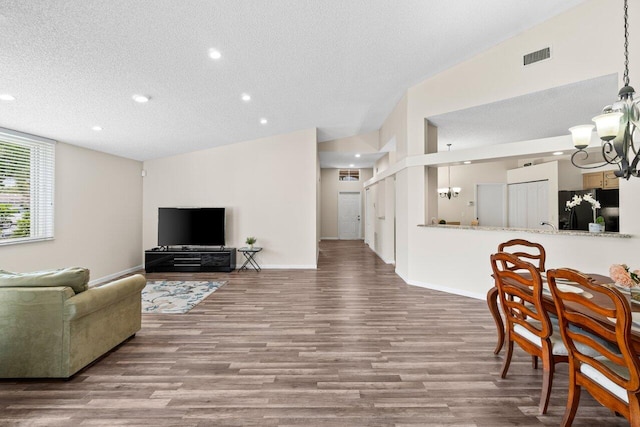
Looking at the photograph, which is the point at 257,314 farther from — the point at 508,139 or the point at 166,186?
the point at 508,139

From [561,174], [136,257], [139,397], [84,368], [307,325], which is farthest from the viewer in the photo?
[561,174]

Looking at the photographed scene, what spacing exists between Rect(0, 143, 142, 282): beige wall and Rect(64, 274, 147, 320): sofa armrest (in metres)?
2.36

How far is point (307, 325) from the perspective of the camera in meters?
3.35

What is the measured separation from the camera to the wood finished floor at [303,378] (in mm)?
1876

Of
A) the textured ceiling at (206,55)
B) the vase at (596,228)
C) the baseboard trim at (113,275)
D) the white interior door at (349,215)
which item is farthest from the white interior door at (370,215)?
the baseboard trim at (113,275)

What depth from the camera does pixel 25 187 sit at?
13.3ft

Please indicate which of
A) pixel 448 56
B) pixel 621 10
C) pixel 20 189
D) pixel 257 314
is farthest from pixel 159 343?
pixel 621 10

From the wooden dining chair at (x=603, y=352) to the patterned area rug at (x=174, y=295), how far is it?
3.92 metres

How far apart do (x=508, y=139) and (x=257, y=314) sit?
6516mm

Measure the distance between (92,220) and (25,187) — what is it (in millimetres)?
1223

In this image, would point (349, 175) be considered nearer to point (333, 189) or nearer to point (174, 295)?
point (333, 189)

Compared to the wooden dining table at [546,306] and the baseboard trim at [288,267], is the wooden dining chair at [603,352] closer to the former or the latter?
the wooden dining table at [546,306]

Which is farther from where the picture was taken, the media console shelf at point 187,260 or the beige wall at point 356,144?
the beige wall at point 356,144

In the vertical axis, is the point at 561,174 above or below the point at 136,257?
above
